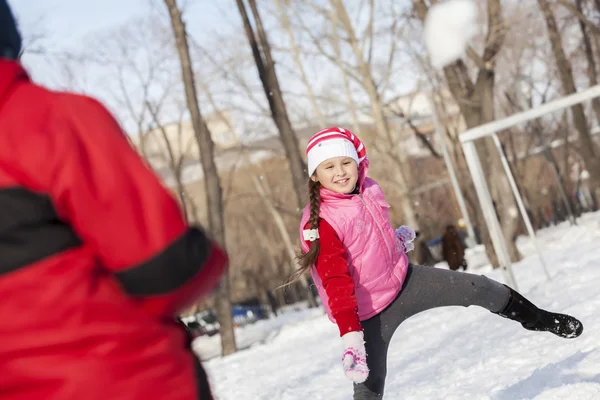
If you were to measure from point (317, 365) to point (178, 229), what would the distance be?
22.9 ft

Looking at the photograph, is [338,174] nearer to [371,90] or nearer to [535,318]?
[535,318]

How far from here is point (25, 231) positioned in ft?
4.19

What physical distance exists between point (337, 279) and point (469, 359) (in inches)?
118

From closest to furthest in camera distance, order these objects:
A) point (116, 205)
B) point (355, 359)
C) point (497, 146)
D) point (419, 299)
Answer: point (116, 205) < point (355, 359) < point (419, 299) < point (497, 146)

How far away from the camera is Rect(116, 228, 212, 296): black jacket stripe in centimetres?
128

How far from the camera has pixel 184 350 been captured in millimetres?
1444

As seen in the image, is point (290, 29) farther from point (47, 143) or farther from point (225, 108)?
point (47, 143)

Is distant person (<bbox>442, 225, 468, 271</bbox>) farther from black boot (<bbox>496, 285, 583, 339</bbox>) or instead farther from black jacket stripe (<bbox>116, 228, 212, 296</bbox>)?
black jacket stripe (<bbox>116, 228, 212, 296</bbox>)

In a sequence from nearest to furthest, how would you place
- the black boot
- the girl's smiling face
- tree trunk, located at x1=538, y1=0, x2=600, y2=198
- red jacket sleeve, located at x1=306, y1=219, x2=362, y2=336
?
red jacket sleeve, located at x1=306, y1=219, x2=362, y2=336
the girl's smiling face
the black boot
tree trunk, located at x1=538, y1=0, x2=600, y2=198

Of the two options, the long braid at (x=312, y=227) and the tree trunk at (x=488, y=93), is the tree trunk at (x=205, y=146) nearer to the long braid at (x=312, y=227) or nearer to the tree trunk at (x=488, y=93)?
the tree trunk at (x=488, y=93)

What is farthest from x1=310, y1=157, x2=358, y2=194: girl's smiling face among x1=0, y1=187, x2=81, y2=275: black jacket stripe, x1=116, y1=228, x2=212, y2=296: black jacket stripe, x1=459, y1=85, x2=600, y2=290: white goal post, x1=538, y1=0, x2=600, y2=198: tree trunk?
x1=538, y1=0, x2=600, y2=198: tree trunk

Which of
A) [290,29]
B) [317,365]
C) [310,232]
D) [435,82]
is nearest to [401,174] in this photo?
[290,29]

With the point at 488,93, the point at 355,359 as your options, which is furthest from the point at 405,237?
the point at 488,93

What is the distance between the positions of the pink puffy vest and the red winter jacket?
1936 mm
